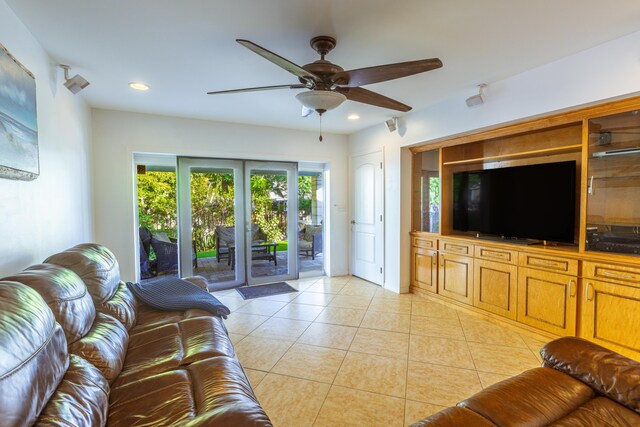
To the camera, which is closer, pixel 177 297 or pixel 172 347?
pixel 172 347

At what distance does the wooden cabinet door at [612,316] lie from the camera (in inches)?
93.2

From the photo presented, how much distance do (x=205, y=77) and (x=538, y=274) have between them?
3.65m

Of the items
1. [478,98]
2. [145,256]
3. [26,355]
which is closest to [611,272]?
[478,98]

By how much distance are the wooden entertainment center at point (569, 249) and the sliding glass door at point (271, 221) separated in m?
2.26

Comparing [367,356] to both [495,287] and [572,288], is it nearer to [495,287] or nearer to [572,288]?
[495,287]

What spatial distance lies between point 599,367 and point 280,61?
219cm

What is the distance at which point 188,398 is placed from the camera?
52.1 inches

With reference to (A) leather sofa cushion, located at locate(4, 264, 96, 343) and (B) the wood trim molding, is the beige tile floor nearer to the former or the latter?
(A) leather sofa cushion, located at locate(4, 264, 96, 343)

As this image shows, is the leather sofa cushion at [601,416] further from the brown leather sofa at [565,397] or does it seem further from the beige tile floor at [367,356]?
the beige tile floor at [367,356]

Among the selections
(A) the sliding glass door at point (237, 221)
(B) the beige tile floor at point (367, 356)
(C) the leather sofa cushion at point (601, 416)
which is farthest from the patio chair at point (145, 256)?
(C) the leather sofa cushion at point (601, 416)

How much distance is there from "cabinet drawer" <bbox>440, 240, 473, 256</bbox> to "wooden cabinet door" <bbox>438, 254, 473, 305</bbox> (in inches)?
2.1

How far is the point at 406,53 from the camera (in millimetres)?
2400

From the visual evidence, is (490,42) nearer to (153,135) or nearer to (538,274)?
(538,274)

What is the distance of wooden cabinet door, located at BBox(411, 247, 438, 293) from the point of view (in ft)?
13.5
